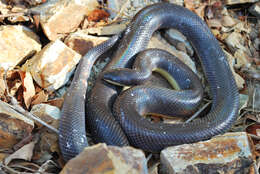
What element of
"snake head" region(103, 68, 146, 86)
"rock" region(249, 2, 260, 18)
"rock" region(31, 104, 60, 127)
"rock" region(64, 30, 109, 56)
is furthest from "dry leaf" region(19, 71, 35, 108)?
"rock" region(249, 2, 260, 18)

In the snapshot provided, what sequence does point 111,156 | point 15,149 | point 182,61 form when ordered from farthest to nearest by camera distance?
1. point 182,61
2. point 15,149
3. point 111,156

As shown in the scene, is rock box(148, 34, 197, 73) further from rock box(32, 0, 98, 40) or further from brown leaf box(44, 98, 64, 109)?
brown leaf box(44, 98, 64, 109)

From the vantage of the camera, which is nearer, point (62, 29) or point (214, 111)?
point (214, 111)

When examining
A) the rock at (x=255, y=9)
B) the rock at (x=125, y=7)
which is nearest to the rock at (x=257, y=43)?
the rock at (x=255, y=9)

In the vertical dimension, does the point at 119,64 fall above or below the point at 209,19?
below

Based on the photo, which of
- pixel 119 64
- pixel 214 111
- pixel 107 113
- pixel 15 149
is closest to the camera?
pixel 15 149

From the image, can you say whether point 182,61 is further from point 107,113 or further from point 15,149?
point 15,149

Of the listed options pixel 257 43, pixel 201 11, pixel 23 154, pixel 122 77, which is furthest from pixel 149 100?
pixel 257 43

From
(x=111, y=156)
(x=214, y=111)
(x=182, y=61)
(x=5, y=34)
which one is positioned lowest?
(x=214, y=111)

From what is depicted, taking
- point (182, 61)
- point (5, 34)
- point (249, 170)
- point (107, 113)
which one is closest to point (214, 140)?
point (249, 170)
